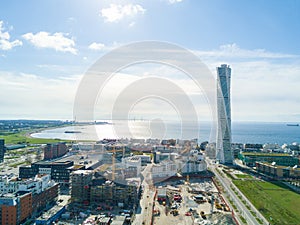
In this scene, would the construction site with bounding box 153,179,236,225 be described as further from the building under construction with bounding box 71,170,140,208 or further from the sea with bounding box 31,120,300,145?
the sea with bounding box 31,120,300,145

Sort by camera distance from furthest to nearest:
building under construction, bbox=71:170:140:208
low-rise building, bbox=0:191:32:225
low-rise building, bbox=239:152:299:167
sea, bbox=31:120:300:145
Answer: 1. sea, bbox=31:120:300:145
2. low-rise building, bbox=239:152:299:167
3. building under construction, bbox=71:170:140:208
4. low-rise building, bbox=0:191:32:225

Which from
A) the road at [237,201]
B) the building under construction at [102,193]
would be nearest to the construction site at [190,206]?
the road at [237,201]

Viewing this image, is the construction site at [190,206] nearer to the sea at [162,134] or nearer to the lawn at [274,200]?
the lawn at [274,200]

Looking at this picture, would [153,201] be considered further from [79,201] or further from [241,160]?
[241,160]

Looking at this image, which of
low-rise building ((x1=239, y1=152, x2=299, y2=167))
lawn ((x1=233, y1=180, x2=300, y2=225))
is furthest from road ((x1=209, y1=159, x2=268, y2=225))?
low-rise building ((x1=239, y1=152, x2=299, y2=167))

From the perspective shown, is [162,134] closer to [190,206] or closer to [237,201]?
[237,201]
